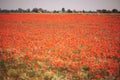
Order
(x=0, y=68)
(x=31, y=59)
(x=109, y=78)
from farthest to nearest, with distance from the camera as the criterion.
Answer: (x=31, y=59), (x=0, y=68), (x=109, y=78)

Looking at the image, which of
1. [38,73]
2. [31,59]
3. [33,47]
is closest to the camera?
[38,73]

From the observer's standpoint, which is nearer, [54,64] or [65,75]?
[65,75]

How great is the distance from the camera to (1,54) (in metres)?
9.52

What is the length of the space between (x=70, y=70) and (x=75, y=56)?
188 centimetres

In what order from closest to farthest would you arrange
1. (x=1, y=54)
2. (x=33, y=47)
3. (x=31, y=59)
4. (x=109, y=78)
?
(x=109, y=78) → (x=31, y=59) → (x=1, y=54) → (x=33, y=47)

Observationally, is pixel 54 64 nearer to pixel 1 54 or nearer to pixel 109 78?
pixel 109 78

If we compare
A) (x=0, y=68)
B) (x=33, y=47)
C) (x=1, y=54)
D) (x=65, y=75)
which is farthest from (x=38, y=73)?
(x=33, y=47)

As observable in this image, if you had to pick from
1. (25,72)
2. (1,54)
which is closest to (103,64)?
(25,72)

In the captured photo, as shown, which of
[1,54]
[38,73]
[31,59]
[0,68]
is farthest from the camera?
[1,54]

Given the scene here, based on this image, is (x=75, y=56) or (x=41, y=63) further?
(x=75, y=56)

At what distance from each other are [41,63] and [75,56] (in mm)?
1717

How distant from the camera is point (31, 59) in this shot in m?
8.53

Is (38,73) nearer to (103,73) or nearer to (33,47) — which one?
(103,73)

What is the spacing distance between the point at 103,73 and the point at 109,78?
491 millimetres
